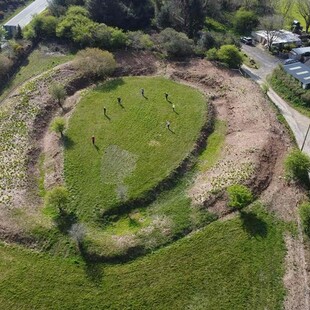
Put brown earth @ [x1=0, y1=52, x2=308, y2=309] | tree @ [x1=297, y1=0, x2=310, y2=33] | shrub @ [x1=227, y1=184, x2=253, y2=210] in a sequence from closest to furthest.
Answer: shrub @ [x1=227, y1=184, x2=253, y2=210]
brown earth @ [x1=0, y1=52, x2=308, y2=309]
tree @ [x1=297, y1=0, x2=310, y2=33]

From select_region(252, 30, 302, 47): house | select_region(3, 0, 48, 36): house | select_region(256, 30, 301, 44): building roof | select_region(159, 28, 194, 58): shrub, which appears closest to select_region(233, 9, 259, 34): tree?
select_region(252, 30, 302, 47): house

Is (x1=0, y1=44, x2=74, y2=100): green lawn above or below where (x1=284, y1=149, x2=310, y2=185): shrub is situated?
below

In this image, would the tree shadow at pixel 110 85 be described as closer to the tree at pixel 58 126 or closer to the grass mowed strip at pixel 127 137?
the grass mowed strip at pixel 127 137

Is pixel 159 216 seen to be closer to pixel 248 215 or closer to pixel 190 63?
pixel 248 215

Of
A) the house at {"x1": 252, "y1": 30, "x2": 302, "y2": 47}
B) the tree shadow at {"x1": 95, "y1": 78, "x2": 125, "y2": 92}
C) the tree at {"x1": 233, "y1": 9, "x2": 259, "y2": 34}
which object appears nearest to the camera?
the tree shadow at {"x1": 95, "y1": 78, "x2": 125, "y2": 92}

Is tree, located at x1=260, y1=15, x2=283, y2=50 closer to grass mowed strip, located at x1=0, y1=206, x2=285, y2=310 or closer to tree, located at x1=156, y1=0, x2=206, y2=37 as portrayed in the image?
tree, located at x1=156, y1=0, x2=206, y2=37

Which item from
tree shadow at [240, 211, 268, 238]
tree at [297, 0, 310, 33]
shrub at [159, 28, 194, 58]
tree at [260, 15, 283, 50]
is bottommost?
tree shadow at [240, 211, 268, 238]

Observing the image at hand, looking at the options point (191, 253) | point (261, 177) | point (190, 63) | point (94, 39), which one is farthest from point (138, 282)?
point (94, 39)
